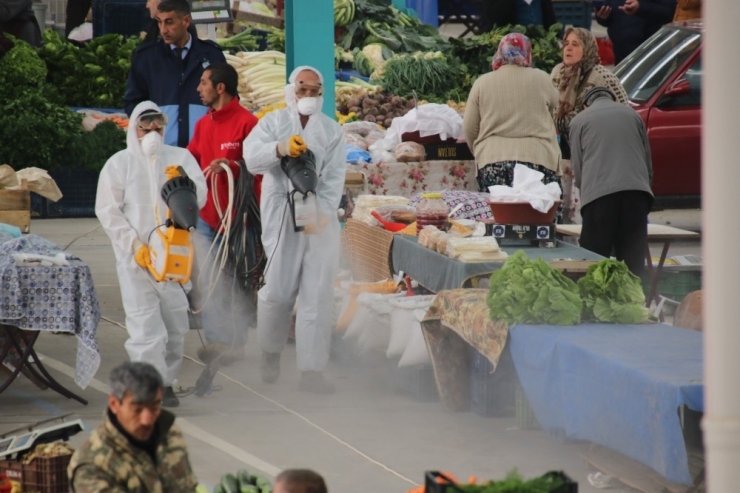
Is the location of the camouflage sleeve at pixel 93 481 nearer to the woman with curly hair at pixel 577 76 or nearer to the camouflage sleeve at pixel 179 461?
the camouflage sleeve at pixel 179 461

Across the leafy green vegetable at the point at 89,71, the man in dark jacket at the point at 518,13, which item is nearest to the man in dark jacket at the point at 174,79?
the leafy green vegetable at the point at 89,71

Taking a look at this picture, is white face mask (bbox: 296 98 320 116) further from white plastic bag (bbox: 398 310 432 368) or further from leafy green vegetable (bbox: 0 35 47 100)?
leafy green vegetable (bbox: 0 35 47 100)

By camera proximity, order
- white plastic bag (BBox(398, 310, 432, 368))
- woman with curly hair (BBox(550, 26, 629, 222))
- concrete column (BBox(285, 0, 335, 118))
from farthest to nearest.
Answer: woman with curly hair (BBox(550, 26, 629, 222)) → concrete column (BBox(285, 0, 335, 118)) → white plastic bag (BBox(398, 310, 432, 368))

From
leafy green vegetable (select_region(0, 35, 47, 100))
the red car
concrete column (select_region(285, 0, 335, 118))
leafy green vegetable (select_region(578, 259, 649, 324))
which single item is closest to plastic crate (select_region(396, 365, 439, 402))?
leafy green vegetable (select_region(578, 259, 649, 324))

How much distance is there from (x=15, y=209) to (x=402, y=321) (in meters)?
3.62

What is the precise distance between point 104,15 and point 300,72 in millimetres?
10137

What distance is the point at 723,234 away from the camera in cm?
250

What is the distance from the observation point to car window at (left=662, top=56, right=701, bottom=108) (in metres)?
13.0

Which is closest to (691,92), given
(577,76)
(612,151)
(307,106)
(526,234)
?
(577,76)

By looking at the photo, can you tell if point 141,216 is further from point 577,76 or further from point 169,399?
point 577,76

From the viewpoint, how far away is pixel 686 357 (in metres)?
5.82

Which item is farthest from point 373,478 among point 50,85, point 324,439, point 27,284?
point 50,85

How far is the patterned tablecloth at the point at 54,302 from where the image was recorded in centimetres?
724

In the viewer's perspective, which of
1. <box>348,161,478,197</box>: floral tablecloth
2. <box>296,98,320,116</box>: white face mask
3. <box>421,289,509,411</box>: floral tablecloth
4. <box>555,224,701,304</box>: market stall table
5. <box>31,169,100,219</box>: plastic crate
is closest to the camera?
<box>421,289,509,411</box>: floral tablecloth
